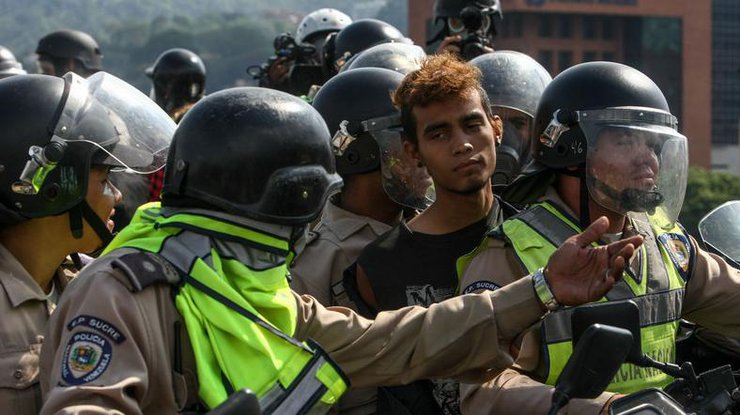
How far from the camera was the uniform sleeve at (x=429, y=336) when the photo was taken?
158 inches

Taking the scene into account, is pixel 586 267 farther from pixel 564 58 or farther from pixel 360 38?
pixel 564 58

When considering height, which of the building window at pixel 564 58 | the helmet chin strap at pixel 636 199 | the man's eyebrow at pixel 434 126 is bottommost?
the building window at pixel 564 58

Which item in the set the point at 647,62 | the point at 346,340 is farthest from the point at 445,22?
the point at 647,62

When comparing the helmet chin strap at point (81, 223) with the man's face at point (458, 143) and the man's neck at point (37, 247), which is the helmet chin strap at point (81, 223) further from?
the man's face at point (458, 143)

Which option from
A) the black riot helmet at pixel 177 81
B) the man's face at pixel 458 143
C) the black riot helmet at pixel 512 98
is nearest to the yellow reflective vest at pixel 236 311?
the man's face at pixel 458 143

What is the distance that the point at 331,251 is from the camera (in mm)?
5387

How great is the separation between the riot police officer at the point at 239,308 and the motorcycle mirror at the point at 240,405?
51 centimetres

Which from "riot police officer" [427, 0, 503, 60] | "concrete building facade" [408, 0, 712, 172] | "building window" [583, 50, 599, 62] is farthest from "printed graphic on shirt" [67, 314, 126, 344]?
"building window" [583, 50, 599, 62]

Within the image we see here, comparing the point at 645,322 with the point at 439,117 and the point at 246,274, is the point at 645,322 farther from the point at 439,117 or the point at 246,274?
the point at 246,274

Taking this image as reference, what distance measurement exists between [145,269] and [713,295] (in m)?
2.20

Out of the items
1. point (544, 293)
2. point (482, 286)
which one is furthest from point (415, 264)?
point (544, 293)

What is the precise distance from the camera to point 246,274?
368cm

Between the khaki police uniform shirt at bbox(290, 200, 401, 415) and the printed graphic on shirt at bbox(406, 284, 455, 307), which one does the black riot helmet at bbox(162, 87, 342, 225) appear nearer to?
the printed graphic on shirt at bbox(406, 284, 455, 307)

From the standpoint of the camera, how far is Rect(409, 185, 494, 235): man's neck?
198 inches
